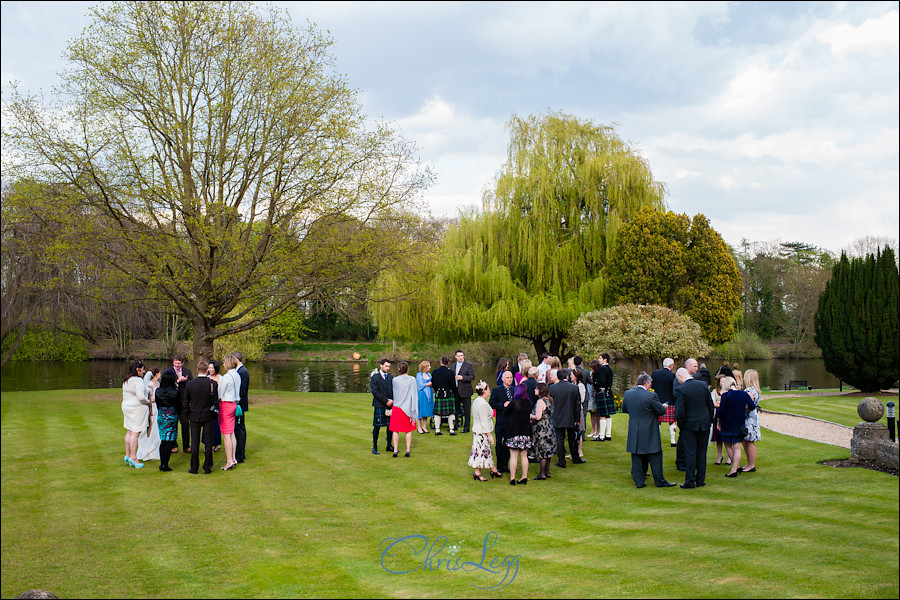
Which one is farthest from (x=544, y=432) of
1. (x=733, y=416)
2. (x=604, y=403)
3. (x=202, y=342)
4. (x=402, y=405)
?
(x=202, y=342)

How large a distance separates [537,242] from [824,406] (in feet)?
40.8

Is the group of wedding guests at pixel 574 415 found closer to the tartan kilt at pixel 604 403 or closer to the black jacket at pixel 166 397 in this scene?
the tartan kilt at pixel 604 403

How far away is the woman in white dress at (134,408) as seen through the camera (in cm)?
1098

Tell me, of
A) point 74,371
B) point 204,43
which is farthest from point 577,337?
point 74,371

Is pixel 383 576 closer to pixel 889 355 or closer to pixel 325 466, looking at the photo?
pixel 325 466

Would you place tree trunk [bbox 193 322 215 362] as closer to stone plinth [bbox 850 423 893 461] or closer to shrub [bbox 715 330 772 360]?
stone plinth [bbox 850 423 893 461]

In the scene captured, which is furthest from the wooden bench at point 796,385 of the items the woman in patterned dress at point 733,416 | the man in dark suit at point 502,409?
the man in dark suit at point 502,409

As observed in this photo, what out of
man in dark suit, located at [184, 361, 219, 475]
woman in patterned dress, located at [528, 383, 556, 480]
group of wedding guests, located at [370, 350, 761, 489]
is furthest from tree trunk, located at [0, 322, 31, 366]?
woman in patterned dress, located at [528, 383, 556, 480]

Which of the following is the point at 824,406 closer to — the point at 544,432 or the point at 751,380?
the point at 751,380

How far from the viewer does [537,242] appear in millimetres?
27453

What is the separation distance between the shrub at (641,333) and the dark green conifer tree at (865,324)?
21.3 ft

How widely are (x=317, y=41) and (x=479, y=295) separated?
11776 mm

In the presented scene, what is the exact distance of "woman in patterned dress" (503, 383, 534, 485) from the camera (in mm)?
10016

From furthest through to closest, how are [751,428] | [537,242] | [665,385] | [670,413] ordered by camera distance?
[537,242] < [670,413] < [665,385] < [751,428]
